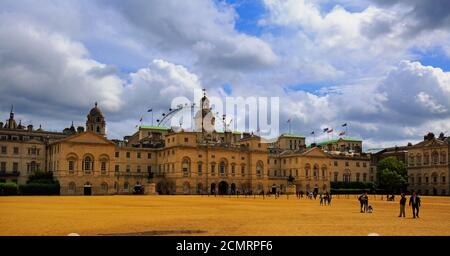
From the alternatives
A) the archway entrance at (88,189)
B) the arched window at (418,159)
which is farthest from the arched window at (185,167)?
the arched window at (418,159)

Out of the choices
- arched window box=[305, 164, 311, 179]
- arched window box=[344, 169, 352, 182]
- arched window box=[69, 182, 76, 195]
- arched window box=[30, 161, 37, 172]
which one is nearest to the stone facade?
arched window box=[344, 169, 352, 182]

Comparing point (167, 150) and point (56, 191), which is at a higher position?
point (167, 150)

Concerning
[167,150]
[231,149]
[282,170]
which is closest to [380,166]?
[282,170]

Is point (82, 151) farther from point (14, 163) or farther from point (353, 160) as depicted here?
point (353, 160)

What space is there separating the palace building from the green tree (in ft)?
40.2

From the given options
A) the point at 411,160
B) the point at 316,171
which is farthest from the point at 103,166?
the point at 411,160

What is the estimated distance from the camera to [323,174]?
134 meters

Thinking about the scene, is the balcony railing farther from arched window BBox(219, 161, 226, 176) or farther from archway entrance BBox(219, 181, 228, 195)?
archway entrance BBox(219, 181, 228, 195)

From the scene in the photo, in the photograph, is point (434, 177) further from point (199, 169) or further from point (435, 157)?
point (199, 169)

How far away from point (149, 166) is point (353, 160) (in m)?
57.1

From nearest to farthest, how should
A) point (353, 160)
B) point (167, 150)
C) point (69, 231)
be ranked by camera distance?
point (69, 231) < point (167, 150) < point (353, 160)

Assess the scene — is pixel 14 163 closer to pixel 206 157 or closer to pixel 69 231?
pixel 206 157
